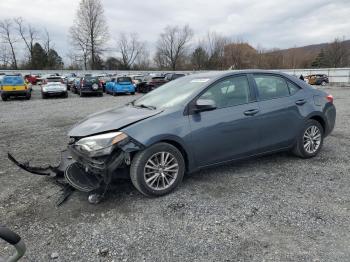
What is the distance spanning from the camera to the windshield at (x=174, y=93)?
430cm

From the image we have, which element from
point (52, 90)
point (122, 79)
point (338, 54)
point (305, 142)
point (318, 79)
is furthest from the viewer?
point (338, 54)

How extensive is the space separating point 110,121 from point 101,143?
0.42 metres

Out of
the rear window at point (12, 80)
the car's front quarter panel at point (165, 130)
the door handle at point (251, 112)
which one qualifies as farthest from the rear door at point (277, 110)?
the rear window at point (12, 80)

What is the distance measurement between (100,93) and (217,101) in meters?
19.7

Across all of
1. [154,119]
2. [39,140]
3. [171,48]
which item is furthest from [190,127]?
[171,48]

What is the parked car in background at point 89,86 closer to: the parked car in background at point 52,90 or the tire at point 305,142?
the parked car in background at point 52,90

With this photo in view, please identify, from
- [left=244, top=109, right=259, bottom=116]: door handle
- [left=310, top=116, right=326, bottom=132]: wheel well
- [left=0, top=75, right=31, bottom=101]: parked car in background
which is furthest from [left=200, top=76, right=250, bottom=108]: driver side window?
[left=0, top=75, right=31, bottom=101]: parked car in background

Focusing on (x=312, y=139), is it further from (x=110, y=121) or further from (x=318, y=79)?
(x=318, y=79)

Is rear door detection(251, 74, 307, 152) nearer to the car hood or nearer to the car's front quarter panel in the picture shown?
the car's front quarter panel

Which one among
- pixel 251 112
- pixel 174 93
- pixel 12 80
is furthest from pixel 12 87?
pixel 251 112

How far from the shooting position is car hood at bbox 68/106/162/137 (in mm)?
3771

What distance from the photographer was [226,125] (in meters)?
4.28

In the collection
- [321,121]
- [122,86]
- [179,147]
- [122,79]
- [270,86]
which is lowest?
[179,147]

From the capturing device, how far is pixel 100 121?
4.04 m
